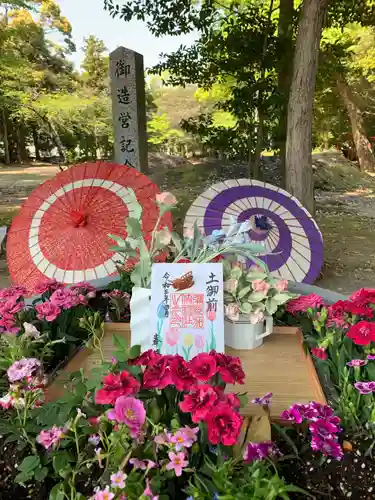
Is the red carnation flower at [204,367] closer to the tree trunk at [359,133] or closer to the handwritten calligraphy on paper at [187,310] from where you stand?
the handwritten calligraphy on paper at [187,310]

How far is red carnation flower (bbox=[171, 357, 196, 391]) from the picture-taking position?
921 millimetres

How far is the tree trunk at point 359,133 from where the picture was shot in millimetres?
14414

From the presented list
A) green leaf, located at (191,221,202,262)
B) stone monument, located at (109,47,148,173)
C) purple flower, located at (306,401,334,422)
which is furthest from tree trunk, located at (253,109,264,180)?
purple flower, located at (306,401,334,422)

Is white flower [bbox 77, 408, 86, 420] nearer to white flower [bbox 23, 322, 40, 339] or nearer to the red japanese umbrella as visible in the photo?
white flower [bbox 23, 322, 40, 339]

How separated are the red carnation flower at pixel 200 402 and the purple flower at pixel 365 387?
42 cm

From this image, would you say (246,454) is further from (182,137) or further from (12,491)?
(182,137)

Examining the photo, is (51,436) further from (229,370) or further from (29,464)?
(229,370)

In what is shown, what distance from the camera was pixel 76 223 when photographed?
8.43 feet

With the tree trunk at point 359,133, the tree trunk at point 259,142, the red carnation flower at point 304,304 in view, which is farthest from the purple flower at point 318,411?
the tree trunk at point 359,133

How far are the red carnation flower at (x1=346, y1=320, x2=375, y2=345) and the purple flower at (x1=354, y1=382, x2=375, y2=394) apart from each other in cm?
12

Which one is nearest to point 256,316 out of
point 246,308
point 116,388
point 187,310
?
point 246,308

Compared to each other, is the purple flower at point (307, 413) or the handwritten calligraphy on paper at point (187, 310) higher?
the handwritten calligraphy on paper at point (187, 310)

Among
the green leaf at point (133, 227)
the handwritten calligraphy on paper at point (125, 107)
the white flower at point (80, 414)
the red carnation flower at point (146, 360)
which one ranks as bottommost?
the white flower at point (80, 414)

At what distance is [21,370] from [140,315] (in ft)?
1.38
